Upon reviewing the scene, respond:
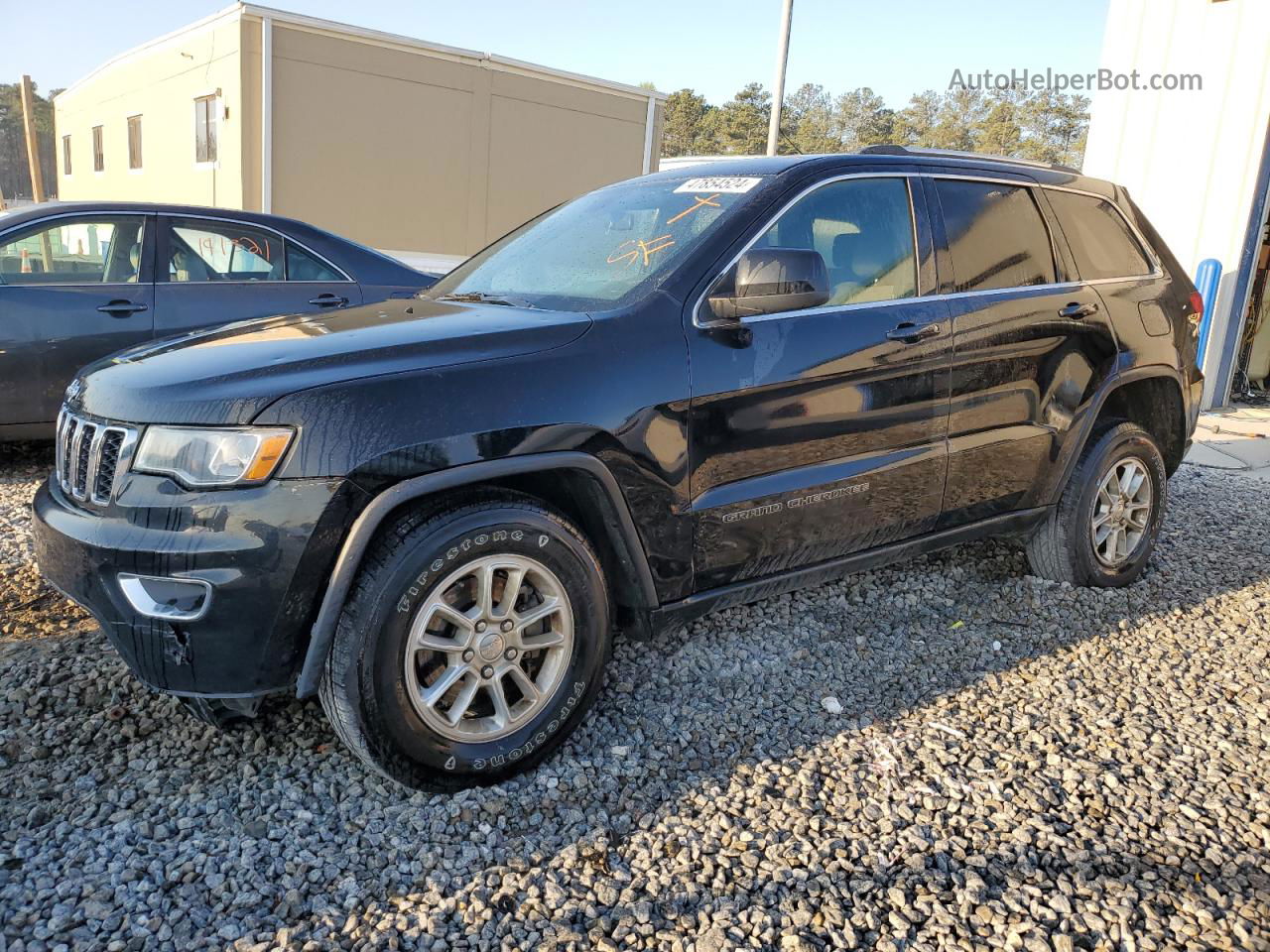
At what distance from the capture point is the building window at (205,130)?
571 inches

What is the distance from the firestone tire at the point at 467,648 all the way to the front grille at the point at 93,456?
0.71m

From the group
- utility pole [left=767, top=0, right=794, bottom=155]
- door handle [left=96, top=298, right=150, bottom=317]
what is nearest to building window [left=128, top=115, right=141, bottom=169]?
utility pole [left=767, top=0, right=794, bottom=155]

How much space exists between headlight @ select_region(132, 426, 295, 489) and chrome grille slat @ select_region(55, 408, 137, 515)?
166 millimetres

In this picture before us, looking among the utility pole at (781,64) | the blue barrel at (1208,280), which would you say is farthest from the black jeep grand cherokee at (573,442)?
the utility pole at (781,64)

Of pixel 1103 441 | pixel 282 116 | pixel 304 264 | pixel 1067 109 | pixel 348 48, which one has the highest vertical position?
pixel 1067 109

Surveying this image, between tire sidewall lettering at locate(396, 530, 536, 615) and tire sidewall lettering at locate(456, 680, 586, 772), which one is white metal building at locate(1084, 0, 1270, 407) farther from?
tire sidewall lettering at locate(396, 530, 536, 615)

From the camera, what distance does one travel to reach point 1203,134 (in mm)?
9258

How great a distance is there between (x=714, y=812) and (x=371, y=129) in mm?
13713

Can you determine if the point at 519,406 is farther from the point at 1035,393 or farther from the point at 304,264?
the point at 304,264

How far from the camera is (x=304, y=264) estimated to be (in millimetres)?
5953

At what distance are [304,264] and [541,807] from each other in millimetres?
4371

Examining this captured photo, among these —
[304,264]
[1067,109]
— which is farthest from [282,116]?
[1067,109]

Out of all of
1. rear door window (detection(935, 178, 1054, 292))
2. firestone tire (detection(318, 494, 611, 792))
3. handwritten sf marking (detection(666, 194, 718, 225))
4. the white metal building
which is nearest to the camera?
firestone tire (detection(318, 494, 611, 792))

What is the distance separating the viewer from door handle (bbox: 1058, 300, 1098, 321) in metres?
3.97
